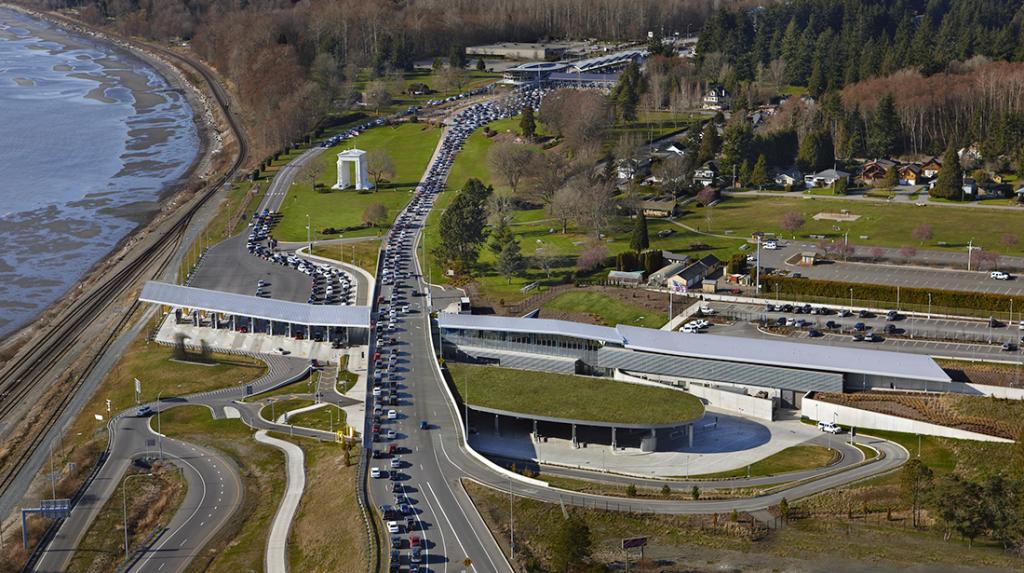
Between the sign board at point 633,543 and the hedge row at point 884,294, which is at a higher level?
the hedge row at point 884,294

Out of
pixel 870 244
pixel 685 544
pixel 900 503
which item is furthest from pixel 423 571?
pixel 870 244

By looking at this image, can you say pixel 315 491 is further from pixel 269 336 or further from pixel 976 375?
pixel 976 375

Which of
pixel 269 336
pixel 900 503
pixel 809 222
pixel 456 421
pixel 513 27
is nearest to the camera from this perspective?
pixel 900 503

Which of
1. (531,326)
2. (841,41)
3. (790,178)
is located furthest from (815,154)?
(531,326)

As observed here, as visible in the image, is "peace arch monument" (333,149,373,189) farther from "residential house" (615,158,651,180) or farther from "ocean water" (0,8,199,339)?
"residential house" (615,158,651,180)

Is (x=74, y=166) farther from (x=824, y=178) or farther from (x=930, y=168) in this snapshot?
(x=930, y=168)

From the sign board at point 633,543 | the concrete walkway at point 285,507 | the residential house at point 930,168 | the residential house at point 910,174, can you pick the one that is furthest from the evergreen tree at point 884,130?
the sign board at point 633,543

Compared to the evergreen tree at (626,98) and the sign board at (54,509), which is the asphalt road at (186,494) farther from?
the evergreen tree at (626,98)
